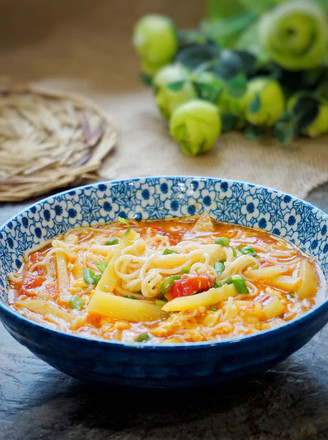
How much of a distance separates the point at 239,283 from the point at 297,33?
2069 mm

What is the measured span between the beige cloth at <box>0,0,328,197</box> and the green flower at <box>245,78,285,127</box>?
0.37 ft

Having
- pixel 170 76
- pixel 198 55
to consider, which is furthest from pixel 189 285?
pixel 198 55

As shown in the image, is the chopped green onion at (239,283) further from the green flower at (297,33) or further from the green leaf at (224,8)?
the green leaf at (224,8)

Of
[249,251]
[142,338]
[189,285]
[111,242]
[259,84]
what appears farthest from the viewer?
[259,84]

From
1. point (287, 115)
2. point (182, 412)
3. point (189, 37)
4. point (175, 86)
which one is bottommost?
point (182, 412)

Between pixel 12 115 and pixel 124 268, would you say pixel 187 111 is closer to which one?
pixel 12 115

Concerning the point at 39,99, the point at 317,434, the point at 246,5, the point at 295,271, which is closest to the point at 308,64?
the point at 246,5

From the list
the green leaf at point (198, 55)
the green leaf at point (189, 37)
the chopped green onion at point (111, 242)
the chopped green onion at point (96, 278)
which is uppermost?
the green leaf at point (189, 37)

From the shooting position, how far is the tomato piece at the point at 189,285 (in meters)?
1.78

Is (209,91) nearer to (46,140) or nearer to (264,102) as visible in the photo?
(264,102)

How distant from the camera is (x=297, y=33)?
352 cm

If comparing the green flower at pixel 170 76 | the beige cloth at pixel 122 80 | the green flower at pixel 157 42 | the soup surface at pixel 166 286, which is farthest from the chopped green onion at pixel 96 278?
the green flower at pixel 157 42

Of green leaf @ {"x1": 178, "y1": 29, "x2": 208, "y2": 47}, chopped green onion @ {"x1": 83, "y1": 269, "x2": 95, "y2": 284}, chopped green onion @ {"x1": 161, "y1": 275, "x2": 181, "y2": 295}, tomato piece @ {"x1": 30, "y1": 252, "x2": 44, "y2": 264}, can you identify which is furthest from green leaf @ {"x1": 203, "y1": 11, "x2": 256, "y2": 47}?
chopped green onion @ {"x1": 161, "y1": 275, "x2": 181, "y2": 295}

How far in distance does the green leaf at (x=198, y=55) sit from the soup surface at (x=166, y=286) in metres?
1.81
